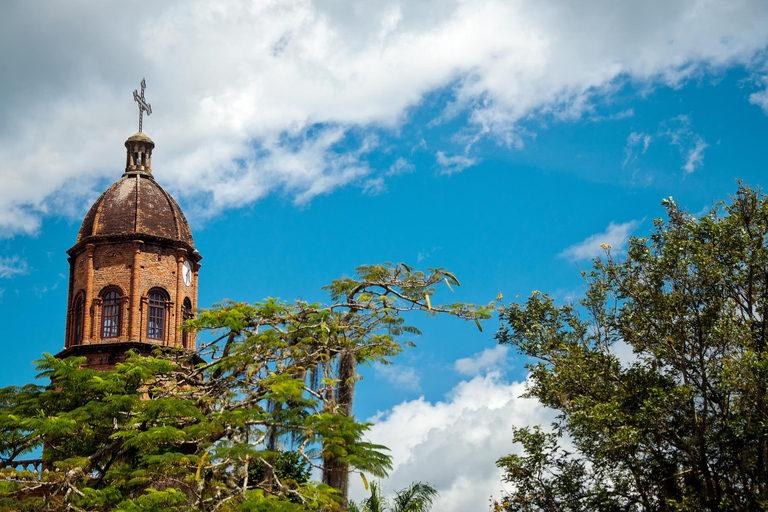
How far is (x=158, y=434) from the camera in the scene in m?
15.2

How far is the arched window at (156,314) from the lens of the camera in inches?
1180

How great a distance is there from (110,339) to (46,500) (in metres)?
14.1

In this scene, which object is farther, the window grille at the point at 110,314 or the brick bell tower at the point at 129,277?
the window grille at the point at 110,314

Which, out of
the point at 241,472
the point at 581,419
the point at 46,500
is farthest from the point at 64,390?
the point at 581,419

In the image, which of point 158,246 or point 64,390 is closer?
point 64,390

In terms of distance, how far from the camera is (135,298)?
29875mm

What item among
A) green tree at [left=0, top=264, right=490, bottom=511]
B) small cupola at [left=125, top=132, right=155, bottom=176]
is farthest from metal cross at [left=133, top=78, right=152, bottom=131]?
green tree at [left=0, top=264, right=490, bottom=511]

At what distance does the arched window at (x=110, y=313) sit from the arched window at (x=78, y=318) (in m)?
0.75

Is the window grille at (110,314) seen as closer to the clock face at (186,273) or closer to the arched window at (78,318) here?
the arched window at (78,318)

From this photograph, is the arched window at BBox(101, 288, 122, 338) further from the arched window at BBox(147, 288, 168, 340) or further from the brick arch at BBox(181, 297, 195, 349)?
the brick arch at BBox(181, 297, 195, 349)

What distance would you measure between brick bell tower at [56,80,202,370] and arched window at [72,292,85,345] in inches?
1.3

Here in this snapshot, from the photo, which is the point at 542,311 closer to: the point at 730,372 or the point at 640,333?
the point at 640,333

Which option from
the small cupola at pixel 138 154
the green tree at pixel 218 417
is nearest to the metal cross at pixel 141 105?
the small cupola at pixel 138 154

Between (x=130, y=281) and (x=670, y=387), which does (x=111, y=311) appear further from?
(x=670, y=387)
